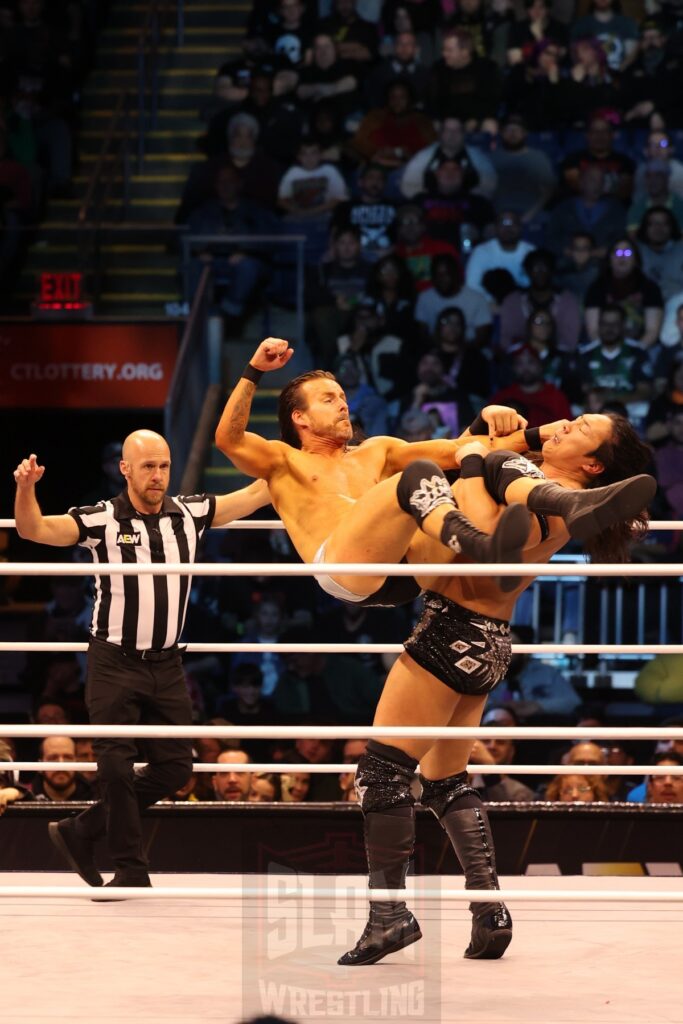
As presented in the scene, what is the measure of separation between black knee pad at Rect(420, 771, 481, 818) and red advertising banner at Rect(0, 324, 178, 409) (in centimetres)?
371

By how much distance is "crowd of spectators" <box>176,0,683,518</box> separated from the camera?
7.03 meters

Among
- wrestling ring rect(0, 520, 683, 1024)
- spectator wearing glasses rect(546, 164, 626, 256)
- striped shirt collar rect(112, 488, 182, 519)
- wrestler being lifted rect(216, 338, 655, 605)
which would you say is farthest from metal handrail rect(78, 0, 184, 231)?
wrestling ring rect(0, 520, 683, 1024)

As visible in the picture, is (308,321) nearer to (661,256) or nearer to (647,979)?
(661,256)

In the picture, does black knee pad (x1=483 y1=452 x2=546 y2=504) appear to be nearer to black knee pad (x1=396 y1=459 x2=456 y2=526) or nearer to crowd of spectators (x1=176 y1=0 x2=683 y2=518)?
black knee pad (x1=396 y1=459 x2=456 y2=526)

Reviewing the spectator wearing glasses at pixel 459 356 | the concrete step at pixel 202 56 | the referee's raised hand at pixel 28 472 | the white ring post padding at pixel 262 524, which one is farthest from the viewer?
the concrete step at pixel 202 56

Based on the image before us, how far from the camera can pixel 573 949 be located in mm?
3164

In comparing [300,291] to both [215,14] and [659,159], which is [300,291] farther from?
[215,14]

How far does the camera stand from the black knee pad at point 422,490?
2852 millimetres

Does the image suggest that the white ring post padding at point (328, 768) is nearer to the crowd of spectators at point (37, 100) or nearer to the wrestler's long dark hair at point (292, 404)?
the wrestler's long dark hair at point (292, 404)

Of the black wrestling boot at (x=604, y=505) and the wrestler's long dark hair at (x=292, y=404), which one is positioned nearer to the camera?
the black wrestling boot at (x=604, y=505)

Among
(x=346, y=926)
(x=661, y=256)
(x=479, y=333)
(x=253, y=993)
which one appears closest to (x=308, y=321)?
(x=479, y=333)

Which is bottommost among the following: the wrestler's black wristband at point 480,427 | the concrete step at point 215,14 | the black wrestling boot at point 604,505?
the black wrestling boot at point 604,505

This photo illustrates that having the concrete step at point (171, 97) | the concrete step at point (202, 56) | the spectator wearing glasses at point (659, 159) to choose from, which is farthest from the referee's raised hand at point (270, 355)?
the concrete step at point (202, 56)

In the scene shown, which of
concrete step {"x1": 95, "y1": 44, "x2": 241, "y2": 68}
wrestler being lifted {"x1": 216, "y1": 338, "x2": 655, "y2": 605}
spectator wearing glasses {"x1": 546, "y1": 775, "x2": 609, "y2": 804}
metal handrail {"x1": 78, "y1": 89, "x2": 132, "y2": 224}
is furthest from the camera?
concrete step {"x1": 95, "y1": 44, "x2": 241, "y2": 68}
